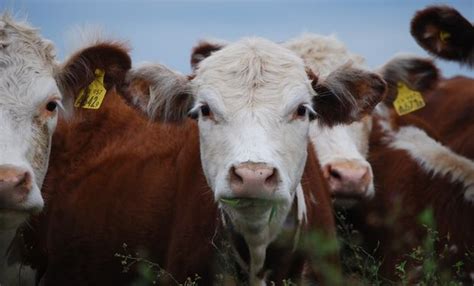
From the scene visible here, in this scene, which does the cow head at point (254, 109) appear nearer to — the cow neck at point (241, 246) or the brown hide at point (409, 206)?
the cow neck at point (241, 246)

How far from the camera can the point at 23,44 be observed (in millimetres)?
6016

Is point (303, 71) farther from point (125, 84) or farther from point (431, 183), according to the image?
point (431, 183)

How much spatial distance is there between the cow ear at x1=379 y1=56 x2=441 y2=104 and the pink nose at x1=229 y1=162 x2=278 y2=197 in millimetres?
2994

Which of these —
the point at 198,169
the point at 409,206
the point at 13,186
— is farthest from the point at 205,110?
the point at 409,206

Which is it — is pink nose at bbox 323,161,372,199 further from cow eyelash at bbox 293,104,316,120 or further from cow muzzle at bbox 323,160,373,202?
cow eyelash at bbox 293,104,316,120

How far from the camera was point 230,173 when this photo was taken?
5.00 m

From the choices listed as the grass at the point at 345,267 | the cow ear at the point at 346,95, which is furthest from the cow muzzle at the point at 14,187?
the cow ear at the point at 346,95

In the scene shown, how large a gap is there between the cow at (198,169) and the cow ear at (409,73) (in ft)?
5.27

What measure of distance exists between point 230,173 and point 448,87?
206 inches

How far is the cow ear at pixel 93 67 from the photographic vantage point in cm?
623

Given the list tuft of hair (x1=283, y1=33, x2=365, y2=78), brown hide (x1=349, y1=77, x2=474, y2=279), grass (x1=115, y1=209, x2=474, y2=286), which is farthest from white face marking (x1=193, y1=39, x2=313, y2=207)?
tuft of hair (x1=283, y1=33, x2=365, y2=78)

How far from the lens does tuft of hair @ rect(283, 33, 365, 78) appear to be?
784 cm

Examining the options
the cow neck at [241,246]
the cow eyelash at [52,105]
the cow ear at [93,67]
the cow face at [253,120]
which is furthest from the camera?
the cow ear at [93,67]

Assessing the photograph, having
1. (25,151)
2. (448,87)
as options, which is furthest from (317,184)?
(448,87)
